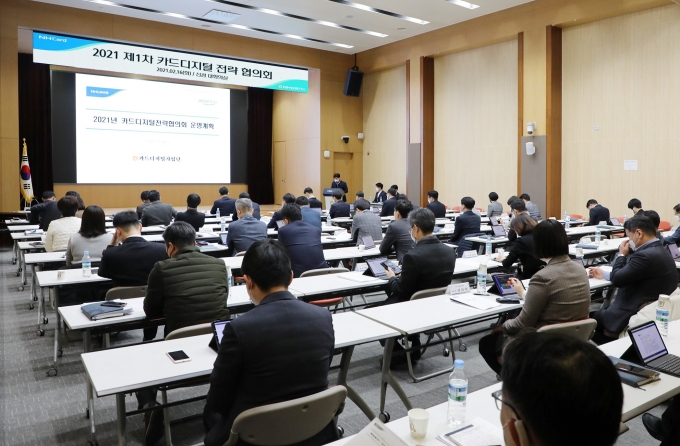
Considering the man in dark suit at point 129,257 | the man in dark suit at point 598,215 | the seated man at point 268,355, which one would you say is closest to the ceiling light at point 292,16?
the man in dark suit at point 598,215

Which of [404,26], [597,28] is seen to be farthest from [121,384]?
[404,26]

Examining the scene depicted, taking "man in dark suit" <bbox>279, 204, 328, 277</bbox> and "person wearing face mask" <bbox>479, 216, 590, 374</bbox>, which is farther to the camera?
"man in dark suit" <bbox>279, 204, 328, 277</bbox>

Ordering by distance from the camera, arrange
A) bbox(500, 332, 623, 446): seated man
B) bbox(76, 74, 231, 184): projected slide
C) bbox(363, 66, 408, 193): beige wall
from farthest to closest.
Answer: bbox(363, 66, 408, 193): beige wall < bbox(76, 74, 231, 184): projected slide < bbox(500, 332, 623, 446): seated man

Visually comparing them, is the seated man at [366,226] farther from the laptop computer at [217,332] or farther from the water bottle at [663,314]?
the laptop computer at [217,332]

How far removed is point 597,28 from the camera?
11.1m

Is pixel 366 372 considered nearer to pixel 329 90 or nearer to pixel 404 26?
pixel 404 26

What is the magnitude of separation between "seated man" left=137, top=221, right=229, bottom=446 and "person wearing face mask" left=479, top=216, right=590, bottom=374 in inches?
71.0

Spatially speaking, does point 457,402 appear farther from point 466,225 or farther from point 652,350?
point 466,225

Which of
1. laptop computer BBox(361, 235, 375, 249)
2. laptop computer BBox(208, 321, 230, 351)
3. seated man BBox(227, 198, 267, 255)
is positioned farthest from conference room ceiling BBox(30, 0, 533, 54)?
laptop computer BBox(208, 321, 230, 351)

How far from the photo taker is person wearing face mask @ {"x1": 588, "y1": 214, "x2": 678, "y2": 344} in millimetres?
3721

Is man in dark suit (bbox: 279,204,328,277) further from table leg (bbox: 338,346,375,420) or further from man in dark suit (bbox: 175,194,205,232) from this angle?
man in dark suit (bbox: 175,194,205,232)

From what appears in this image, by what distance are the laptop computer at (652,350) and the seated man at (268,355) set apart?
4.63ft

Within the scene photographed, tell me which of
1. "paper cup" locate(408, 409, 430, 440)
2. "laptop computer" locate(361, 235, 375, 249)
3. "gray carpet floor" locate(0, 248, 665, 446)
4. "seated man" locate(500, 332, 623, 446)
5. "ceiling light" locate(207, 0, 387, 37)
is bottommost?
"gray carpet floor" locate(0, 248, 665, 446)

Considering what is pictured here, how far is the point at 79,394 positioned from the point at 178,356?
1772 millimetres
